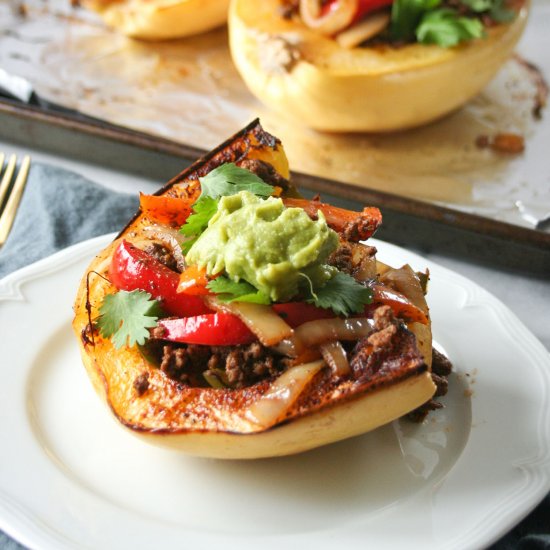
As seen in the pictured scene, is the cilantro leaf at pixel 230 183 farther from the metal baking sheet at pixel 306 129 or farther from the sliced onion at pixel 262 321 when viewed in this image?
the metal baking sheet at pixel 306 129

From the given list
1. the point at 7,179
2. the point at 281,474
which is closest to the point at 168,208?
the point at 281,474

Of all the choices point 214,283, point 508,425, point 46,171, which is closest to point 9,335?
point 214,283

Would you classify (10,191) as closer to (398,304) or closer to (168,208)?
(168,208)

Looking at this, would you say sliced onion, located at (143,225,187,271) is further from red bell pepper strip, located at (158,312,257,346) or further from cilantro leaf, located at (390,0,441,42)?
cilantro leaf, located at (390,0,441,42)

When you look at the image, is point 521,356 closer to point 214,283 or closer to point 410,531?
point 410,531

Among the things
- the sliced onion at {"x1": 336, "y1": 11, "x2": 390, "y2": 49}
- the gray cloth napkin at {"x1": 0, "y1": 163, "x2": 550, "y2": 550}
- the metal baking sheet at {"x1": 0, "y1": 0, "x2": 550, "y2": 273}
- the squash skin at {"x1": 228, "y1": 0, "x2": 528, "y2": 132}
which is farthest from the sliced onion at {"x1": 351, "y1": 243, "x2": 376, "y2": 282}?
the sliced onion at {"x1": 336, "y1": 11, "x2": 390, "y2": 49}
